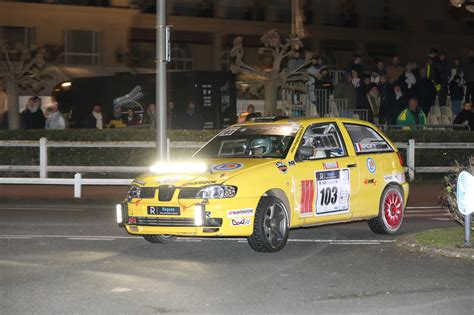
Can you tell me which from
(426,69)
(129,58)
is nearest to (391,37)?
(129,58)

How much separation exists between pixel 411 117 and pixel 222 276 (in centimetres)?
1531

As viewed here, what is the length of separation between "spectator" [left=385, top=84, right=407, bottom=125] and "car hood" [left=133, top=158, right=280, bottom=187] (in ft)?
44.5

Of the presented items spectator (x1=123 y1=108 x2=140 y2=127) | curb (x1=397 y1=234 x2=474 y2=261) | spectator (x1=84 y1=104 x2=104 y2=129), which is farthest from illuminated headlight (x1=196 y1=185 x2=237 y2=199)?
spectator (x1=123 y1=108 x2=140 y2=127)

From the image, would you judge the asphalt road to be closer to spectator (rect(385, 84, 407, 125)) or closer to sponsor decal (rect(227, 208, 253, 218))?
sponsor decal (rect(227, 208, 253, 218))

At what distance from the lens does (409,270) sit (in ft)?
32.5

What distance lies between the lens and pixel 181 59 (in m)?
49.6

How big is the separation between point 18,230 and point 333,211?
4.72 metres

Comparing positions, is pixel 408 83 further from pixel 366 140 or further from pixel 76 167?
pixel 366 140

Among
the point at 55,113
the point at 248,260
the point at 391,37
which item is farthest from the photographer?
the point at 391,37

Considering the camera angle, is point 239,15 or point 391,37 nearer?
point 239,15

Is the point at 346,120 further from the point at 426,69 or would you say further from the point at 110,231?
the point at 426,69

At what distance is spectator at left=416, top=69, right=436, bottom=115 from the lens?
970 inches

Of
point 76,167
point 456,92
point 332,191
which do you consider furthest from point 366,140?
point 456,92

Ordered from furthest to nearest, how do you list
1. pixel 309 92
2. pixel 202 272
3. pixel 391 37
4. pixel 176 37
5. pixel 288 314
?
pixel 391 37, pixel 176 37, pixel 309 92, pixel 202 272, pixel 288 314
